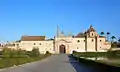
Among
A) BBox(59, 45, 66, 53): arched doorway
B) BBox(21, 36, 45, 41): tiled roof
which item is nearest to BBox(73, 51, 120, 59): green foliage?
BBox(59, 45, 66, 53): arched doorway

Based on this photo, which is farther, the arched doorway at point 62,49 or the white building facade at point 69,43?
the arched doorway at point 62,49

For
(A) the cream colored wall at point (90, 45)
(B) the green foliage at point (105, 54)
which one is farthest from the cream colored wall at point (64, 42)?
(B) the green foliage at point (105, 54)

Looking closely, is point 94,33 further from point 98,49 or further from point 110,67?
point 110,67

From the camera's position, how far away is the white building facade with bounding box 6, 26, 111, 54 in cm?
16962

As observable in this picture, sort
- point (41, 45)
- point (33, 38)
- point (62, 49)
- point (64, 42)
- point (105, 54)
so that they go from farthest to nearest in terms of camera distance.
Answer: point (33, 38)
point (41, 45)
point (62, 49)
point (64, 42)
point (105, 54)

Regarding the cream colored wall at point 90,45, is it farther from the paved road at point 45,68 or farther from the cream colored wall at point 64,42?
the paved road at point 45,68

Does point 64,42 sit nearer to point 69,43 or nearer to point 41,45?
point 69,43

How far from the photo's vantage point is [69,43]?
17025 cm

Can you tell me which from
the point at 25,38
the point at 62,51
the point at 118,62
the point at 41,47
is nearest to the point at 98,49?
the point at 62,51

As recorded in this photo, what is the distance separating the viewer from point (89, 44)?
172250mm

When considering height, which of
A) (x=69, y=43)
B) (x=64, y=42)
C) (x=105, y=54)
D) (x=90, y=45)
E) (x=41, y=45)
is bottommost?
(x=105, y=54)

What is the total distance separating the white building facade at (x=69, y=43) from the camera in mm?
169625

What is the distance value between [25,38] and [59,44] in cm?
2189

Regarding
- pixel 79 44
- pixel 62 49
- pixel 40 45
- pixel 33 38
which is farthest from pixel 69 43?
pixel 33 38
